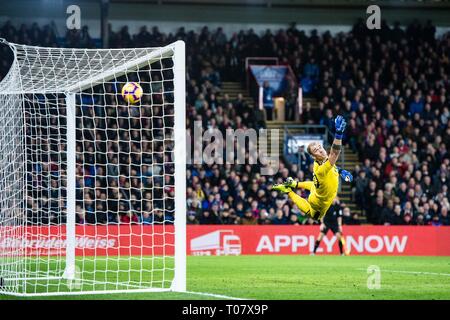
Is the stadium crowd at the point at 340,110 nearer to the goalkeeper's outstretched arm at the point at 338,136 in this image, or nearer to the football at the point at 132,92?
the football at the point at 132,92

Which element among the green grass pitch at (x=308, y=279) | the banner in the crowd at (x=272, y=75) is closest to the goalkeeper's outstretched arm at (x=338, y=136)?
the green grass pitch at (x=308, y=279)

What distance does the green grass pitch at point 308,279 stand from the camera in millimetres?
11671

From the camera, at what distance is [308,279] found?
14234 mm

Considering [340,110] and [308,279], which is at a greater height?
[340,110]

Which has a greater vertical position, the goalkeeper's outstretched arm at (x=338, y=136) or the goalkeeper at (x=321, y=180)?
the goalkeeper's outstretched arm at (x=338, y=136)

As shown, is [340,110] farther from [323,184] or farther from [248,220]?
[323,184]

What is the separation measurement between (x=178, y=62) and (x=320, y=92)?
1826 cm

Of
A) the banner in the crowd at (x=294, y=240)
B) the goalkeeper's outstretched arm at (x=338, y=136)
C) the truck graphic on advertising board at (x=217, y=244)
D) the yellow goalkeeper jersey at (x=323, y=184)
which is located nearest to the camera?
the goalkeeper's outstretched arm at (x=338, y=136)

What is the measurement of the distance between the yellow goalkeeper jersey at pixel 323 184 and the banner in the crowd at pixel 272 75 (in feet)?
53.3

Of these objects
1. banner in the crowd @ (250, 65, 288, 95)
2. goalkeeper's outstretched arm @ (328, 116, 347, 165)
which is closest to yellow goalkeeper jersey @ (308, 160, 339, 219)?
goalkeeper's outstretched arm @ (328, 116, 347, 165)

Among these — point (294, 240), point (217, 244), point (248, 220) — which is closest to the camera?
point (217, 244)

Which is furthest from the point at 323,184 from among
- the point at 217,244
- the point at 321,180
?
the point at 217,244

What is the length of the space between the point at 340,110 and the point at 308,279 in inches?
584
